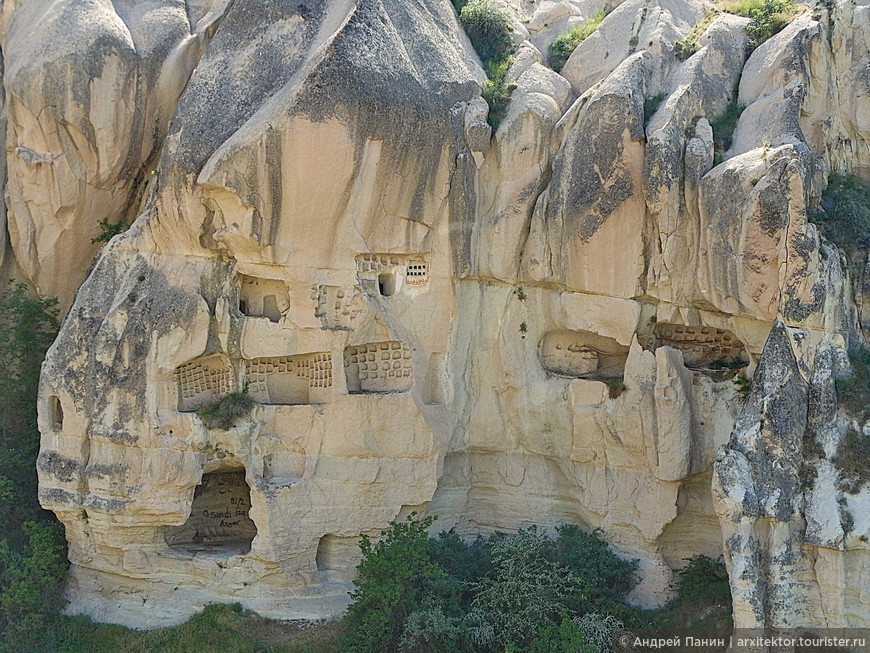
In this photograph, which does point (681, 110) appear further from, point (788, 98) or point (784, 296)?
point (784, 296)

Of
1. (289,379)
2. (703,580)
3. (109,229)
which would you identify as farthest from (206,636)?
(703,580)

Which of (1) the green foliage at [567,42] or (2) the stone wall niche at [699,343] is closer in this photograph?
(2) the stone wall niche at [699,343]

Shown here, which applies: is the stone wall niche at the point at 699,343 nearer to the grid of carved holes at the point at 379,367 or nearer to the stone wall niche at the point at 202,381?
the grid of carved holes at the point at 379,367

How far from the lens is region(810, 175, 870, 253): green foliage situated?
1484 cm

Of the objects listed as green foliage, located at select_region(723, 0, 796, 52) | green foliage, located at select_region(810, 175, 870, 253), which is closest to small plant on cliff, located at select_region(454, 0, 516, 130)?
green foliage, located at select_region(723, 0, 796, 52)

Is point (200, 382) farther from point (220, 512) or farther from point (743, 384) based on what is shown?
point (743, 384)

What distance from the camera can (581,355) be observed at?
1809cm

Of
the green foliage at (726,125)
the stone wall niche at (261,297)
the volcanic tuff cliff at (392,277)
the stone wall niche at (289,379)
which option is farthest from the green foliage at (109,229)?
the green foliage at (726,125)

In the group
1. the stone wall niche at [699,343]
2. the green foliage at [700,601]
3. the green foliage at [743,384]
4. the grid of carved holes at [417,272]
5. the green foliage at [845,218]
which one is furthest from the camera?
the grid of carved holes at [417,272]

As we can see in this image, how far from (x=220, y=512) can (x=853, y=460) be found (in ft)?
36.6

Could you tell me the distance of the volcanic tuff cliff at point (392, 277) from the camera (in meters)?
16.1

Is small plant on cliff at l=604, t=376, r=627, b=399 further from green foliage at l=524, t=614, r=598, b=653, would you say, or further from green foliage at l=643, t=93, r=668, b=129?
green foliage at l=643, t=93, r=668, b=129

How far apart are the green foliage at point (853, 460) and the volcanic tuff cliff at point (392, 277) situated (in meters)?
2.12

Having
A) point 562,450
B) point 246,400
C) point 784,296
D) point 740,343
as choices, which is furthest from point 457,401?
point 784,296
